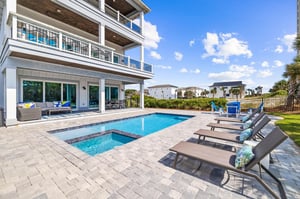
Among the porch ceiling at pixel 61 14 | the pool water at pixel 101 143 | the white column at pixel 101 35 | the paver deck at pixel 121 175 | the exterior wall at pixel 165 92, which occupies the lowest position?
the pool water at pixel 101 143

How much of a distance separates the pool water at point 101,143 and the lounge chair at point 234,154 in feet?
10.5

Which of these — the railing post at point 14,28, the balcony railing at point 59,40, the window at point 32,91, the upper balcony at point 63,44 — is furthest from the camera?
the window at point 32,91

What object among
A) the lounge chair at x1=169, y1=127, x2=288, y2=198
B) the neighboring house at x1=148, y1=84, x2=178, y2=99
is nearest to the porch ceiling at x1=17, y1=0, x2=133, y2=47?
the lounge chair at x1=169, y1=127, x2=288, y2=198

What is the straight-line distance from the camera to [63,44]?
28.6ft

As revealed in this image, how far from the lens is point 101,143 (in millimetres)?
5508

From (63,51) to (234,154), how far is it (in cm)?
887

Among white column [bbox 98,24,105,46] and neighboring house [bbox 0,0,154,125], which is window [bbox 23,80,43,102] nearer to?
neighboring house [bbox 0,0,154,125]

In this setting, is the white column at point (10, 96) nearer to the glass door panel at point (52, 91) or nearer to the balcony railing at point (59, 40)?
the balcony railing at point (59, 40)

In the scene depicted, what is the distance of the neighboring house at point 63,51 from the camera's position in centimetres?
620

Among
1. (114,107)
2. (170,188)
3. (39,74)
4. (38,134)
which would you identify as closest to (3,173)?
(38,134)

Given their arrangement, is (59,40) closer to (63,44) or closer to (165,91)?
(63,44)

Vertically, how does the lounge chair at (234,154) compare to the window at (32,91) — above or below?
below

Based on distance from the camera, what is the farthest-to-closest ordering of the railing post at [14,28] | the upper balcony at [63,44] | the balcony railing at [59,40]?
1. the balcony railing at [59,40]
2. the upper balcony at [63,44]
3. the railing post at [14,28]

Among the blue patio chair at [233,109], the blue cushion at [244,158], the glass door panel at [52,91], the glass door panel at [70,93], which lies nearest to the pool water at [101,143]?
the blue cushion at [244,158]
